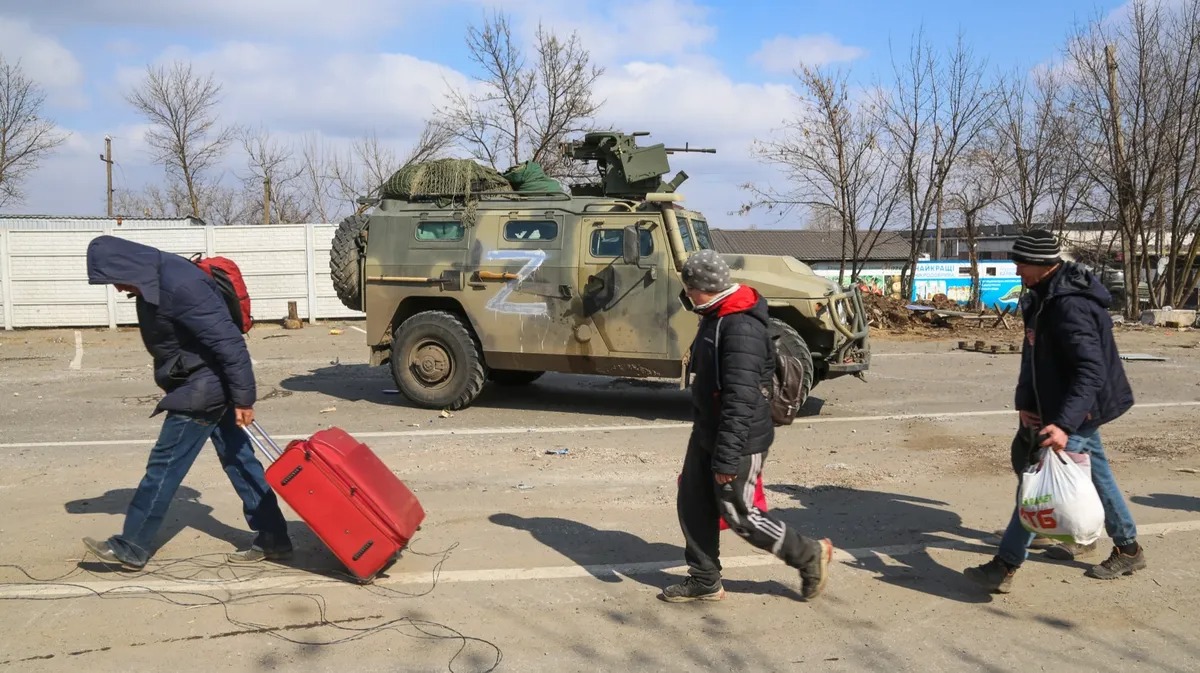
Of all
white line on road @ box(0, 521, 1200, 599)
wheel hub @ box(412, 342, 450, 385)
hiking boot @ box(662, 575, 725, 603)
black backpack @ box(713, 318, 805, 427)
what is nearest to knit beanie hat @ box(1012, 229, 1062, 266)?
black backpack @ box(713, 318, 805, 427)

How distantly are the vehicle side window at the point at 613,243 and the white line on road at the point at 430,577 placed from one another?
14.7 ft

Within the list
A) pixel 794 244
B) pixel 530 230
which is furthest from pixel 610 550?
pixel 794 244

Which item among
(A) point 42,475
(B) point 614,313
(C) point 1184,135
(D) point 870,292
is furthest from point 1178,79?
(A) point 42,475

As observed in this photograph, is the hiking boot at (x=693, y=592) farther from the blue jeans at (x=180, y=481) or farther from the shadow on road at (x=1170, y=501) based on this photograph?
the shadow on road at (x=1170, y=501)

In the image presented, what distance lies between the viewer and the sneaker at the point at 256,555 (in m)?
4.91

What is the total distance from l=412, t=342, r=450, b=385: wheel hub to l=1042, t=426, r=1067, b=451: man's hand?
263 inches

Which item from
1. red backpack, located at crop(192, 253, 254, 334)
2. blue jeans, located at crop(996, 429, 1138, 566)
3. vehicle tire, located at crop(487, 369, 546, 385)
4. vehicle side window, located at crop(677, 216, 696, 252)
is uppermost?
vehicle side window, located at crop(677, 216, 696, 252)

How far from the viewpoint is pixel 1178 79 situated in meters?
19.8

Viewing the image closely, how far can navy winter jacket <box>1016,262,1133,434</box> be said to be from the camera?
13.5 ft

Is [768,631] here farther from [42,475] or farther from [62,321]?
[62,321]

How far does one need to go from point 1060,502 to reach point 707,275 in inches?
73.4

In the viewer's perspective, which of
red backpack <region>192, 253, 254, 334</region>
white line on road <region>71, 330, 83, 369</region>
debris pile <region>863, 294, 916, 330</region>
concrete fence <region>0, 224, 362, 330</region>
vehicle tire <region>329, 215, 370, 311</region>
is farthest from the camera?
concrete fence <region>0, 224, 362, 330</region>

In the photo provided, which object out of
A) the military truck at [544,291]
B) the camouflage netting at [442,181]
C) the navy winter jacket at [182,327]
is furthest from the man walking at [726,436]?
the camouflage netting at [442,181]

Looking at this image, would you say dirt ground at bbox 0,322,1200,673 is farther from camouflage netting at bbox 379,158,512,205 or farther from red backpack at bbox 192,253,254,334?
camouflage netting at bbox 379,158,512,205
